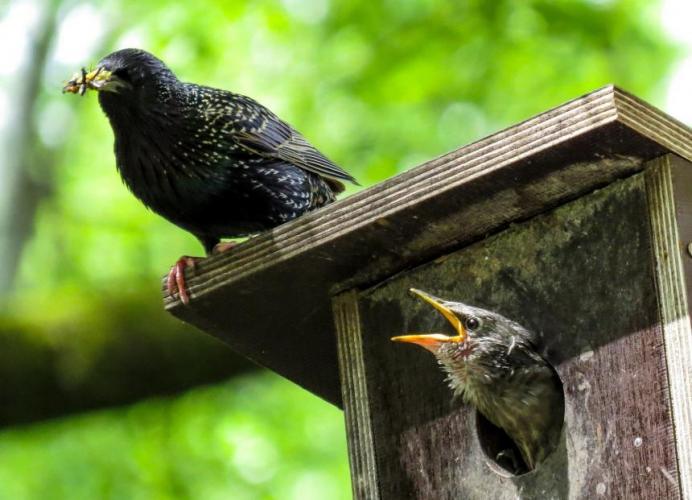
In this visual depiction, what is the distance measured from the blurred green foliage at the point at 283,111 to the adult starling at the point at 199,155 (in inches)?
80.2

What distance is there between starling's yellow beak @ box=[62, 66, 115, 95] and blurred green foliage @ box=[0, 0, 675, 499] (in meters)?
2.07

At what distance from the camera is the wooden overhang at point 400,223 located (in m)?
3.32

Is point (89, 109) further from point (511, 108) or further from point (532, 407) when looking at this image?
point (532, 407)

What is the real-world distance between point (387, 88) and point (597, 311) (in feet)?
17.7

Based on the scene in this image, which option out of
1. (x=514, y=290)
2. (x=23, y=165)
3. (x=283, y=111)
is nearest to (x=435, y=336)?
(x=514, y=290)

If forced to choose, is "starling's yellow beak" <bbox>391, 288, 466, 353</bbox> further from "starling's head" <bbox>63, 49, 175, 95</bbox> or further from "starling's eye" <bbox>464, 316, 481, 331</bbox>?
"starling's head" <bbox>63, 49, 175, 95</bbox>

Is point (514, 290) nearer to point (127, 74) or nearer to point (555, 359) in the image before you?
point (555, 359)

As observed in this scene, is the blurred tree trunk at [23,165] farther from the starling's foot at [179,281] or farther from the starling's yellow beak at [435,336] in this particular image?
the starling's yellow beak at [435,336]

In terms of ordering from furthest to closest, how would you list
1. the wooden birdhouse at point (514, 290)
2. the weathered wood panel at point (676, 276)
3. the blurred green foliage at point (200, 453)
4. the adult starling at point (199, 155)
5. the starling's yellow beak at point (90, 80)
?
the blurred green foliage at point (200, 453)
the adult starling at point (199, 155)
the starling's yellow beak at point (90, 80)
the wooden birdhouse at point (514, 290)
the weathered wood panel at point (676, 276)

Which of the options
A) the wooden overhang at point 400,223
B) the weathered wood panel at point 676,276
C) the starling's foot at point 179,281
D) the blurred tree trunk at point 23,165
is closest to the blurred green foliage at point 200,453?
the blurred tree trunk at point 23,165

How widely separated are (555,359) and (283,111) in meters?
6.64

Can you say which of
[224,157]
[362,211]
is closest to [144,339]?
[224,157]

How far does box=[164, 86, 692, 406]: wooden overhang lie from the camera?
3.32 meters

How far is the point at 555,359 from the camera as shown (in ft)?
11.5
